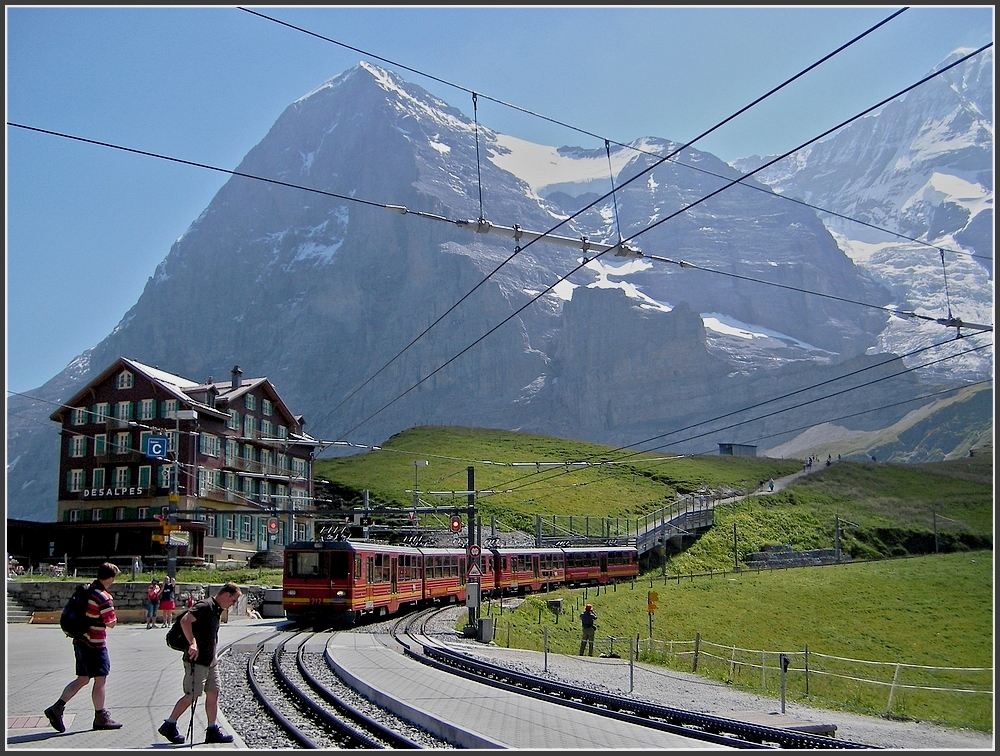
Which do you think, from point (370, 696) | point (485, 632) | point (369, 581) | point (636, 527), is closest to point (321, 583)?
point (369, 581)

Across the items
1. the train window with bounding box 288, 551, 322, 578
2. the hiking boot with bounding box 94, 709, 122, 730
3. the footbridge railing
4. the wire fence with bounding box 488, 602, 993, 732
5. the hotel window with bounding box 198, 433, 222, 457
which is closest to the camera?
the hiking boot with bounding box 94, 709, 122, 730

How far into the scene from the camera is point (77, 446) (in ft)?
187

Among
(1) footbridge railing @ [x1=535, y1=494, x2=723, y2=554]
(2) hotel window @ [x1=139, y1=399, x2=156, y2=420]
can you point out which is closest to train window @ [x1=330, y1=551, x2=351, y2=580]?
(1) footbridge railing @ [x1=535, y1=494, x2=723, y2=554]

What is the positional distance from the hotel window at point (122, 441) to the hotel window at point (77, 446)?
276cm

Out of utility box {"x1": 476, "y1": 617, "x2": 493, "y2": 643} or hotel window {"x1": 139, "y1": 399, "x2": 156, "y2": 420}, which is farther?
hotel window {"x1": 139, "y1": 399, "x2": 156, "y2": 420}

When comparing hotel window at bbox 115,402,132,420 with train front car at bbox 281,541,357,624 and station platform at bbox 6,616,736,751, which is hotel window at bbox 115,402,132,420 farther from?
station platform at bbox 6,616,736,751

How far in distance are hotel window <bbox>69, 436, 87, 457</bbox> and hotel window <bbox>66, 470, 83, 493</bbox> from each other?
3.80ft

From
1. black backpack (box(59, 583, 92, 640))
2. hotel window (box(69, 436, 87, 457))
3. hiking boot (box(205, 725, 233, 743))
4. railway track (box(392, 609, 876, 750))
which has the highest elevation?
hotel window (box(69, 436, 87, 457))

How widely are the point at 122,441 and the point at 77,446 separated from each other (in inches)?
147

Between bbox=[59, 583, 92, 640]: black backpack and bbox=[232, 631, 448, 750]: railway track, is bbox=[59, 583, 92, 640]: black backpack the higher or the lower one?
the higher one

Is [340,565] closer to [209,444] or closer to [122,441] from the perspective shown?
[209,444]

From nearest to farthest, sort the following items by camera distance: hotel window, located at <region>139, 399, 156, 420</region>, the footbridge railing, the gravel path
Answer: the gravel path → hotel window, located at <region>139, 399, 156, 420</region> → the footbridge railing

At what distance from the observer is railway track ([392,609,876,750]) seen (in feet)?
39.2

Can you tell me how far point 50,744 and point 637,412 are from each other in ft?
622
